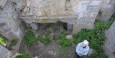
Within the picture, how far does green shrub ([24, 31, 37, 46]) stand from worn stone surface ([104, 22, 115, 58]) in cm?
273


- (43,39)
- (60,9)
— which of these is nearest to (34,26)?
(43,39)

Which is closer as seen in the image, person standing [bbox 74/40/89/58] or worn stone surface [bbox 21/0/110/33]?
person standing [bbox 74/40/89/58]

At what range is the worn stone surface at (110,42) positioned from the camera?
8.46 metres

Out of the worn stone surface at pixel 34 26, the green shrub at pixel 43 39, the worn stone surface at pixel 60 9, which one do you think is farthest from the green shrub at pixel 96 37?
the worn stone surface at pixel 34 26

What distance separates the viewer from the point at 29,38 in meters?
9.56

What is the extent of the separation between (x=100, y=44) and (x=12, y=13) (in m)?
3.48

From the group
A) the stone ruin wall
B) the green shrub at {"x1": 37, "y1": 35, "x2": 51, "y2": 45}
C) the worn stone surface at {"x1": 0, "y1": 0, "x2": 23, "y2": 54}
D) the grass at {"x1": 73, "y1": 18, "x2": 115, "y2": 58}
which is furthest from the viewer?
the green shrub at {"x1": 37, "y1": 35, "x2": 51, "y2": 45}

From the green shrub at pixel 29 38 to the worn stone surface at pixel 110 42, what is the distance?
2730 millimetres

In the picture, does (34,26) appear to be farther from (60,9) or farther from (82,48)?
(82,48)

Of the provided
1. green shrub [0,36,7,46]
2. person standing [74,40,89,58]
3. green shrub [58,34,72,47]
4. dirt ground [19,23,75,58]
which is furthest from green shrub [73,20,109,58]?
green shrub [0,36,7,46]

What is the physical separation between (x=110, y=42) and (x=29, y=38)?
3082mm

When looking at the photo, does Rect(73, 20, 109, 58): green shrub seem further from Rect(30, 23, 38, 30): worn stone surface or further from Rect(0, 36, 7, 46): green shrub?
Rect(0, 36, 7, 46): green shrub

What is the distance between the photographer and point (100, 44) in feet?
30.8

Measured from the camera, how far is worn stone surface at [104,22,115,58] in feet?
27.8
